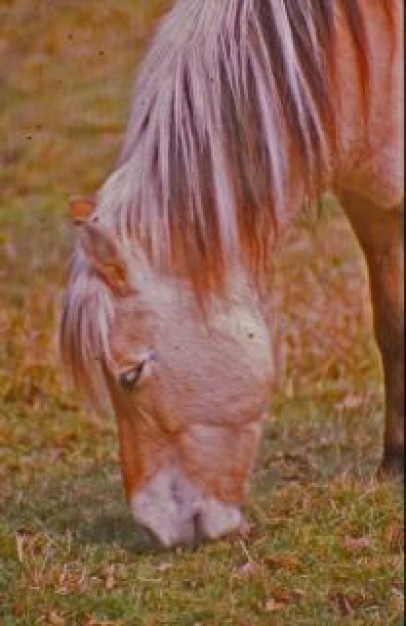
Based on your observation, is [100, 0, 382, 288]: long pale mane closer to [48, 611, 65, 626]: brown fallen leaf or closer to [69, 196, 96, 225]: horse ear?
[69, 196, 96, 225]: horse ear

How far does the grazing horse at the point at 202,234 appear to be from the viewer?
425 centimetres

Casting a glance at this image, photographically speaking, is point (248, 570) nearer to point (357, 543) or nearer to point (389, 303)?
point (357, 543)

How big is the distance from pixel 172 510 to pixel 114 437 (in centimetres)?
169

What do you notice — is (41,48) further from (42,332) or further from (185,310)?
(185,310)

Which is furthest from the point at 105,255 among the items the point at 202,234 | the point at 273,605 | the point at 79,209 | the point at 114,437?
the point at 114,437

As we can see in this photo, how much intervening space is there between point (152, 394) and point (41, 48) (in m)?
4.53

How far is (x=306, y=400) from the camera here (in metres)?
6.45

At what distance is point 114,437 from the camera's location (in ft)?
19.9

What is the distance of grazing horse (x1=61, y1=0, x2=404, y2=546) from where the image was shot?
14.0 ft

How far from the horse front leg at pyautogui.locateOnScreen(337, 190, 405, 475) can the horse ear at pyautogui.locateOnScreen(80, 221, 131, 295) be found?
4.05 feet

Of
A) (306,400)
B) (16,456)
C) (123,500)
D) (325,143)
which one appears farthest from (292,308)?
(325,143)

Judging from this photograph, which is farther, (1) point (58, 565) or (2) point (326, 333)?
(2) point (326, 333)

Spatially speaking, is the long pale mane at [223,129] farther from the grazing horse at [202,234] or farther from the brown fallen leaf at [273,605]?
the brown fallen leaf at [273,605]

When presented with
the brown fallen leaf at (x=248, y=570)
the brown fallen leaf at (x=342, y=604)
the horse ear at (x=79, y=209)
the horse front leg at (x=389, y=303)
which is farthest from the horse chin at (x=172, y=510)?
the horse front leg at (x=389, y=303)
